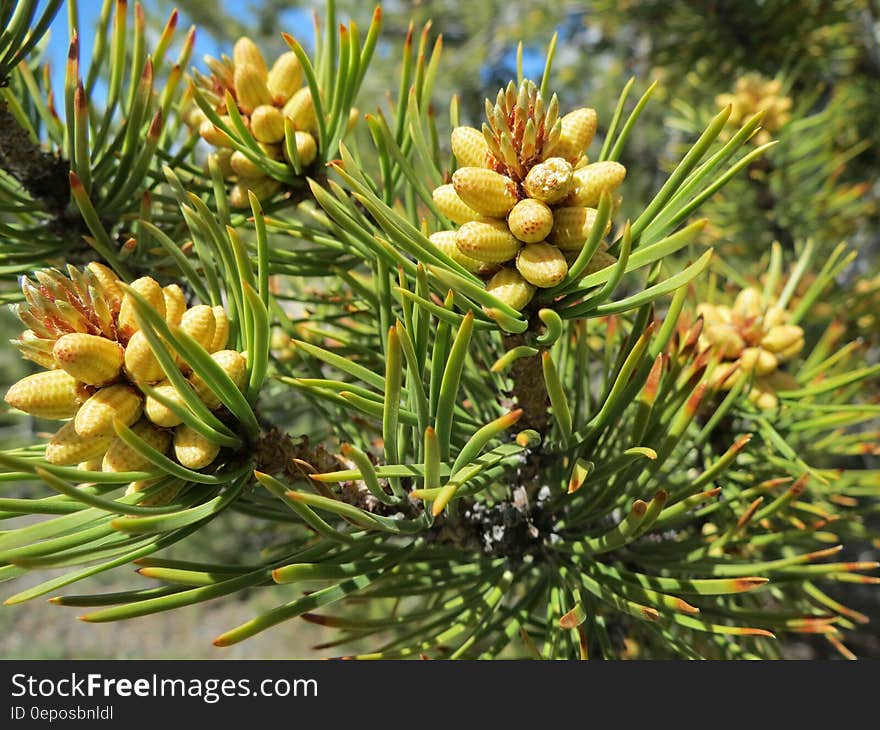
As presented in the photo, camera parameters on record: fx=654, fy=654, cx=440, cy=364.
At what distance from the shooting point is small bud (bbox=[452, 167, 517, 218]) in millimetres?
323

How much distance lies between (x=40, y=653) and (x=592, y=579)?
3.97 m

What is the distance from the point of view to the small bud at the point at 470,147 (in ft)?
1.16

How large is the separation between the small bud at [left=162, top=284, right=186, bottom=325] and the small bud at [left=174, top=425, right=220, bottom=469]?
60 millimetres

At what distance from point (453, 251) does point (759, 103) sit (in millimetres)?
812

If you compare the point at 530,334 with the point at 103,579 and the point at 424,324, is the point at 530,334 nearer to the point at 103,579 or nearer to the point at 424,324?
the point at 424,324

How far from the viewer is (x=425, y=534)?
1.48ft

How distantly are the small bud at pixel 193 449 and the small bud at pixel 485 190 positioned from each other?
0.59 feet

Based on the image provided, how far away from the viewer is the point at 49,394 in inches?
12.7

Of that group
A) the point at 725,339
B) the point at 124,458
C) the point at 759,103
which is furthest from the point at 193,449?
the point at 759,103

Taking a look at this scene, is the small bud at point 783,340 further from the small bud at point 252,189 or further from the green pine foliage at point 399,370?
the small bud at point 252,189

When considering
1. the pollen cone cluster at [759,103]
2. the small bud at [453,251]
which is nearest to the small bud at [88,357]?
the small bud at [453,251]

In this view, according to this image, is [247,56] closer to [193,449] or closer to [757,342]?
[193,449]

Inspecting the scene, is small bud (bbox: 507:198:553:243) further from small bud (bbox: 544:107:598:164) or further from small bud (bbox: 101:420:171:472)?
small bud (bbox: 101:420:171:472)
